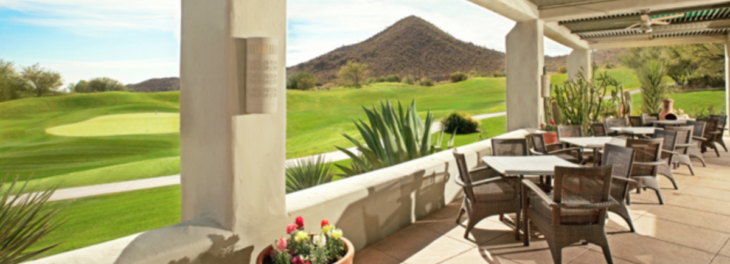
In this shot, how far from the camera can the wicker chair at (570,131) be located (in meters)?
5.45

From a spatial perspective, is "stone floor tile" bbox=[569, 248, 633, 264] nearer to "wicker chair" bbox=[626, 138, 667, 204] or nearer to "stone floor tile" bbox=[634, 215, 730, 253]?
"stone floor tile" bbox=[634, 215, 730, 253]

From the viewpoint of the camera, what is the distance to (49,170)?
12.4m

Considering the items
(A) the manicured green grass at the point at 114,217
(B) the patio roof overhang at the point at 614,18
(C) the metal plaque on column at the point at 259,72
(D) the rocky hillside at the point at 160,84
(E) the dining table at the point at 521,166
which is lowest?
(A) the manicured green grass at the point at 114,217

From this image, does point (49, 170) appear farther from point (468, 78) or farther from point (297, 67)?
point (468, 78)

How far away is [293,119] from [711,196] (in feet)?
80.2

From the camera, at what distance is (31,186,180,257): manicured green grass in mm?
7715

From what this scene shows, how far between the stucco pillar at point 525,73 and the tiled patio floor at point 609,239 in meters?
3.12

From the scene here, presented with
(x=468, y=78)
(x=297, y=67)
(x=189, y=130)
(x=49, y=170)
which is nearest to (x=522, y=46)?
(x=189, y=130)

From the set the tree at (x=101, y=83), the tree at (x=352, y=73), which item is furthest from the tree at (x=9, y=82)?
the tree at (x=352, y=73)

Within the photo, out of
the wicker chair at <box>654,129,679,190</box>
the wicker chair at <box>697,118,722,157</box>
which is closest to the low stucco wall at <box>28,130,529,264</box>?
the wicker chair at <box>654,129,679,190</box>

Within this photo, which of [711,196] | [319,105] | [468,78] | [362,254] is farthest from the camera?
[468,78]

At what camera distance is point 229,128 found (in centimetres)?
206

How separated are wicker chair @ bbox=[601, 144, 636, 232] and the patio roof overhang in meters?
2.76

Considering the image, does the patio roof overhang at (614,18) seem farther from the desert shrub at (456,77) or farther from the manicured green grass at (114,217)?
the desert shrub at (456,77)
